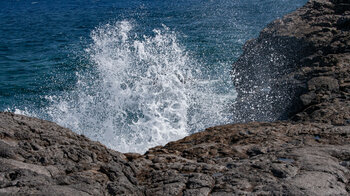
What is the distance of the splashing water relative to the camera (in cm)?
646

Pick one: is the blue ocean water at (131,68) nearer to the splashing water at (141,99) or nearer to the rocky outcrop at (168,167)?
the splashing water at (141,99)

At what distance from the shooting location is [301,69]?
543 cm

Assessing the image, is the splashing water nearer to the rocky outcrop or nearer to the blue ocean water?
the blue ocean water

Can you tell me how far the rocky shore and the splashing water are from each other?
2414 millimetres

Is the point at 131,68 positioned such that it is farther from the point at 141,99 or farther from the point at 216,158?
the point at 216,158

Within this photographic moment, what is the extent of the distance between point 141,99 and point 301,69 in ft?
11.9

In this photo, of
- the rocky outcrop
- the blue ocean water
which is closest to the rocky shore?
the rocky outcrop

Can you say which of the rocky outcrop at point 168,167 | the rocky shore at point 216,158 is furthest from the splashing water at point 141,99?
the rocky outcrop at point 168,167

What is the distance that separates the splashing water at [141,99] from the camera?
6.46 m

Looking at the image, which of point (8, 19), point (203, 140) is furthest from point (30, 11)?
point (203, 140)

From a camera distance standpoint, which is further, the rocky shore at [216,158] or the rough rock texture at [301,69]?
the rough rock texture at [301,69]

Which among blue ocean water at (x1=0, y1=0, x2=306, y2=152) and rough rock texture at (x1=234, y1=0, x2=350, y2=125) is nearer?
rough rock texture at (x1=234, y1=0, x2=350, y2=125)

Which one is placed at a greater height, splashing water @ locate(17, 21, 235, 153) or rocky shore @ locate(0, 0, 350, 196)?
rocky shore @ locate(0, 0, 350, 196)

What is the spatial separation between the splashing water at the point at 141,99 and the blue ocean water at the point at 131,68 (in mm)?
23
